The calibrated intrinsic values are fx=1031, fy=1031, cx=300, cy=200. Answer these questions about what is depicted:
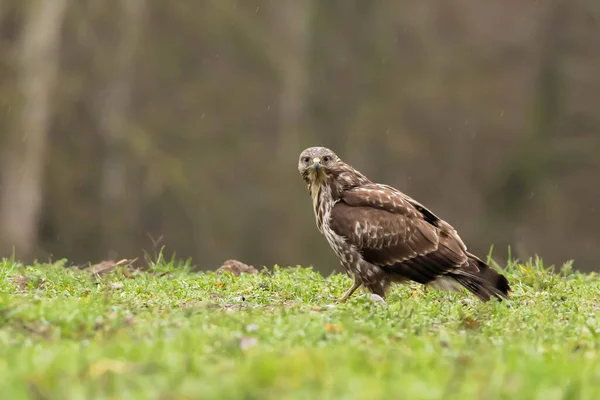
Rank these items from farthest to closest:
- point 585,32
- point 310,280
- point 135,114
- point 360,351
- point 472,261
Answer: point 135,114, point 585,32, point 310,280, point 472,261, point 360,351

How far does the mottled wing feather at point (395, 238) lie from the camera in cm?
893

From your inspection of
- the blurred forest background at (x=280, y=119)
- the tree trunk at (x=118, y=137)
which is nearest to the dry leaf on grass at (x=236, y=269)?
the blurred forest background at (x=280, y=119)

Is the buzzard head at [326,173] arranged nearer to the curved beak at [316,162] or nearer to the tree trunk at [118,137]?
the curved beak at [316,162]

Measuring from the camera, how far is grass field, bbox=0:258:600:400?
14.8 ft

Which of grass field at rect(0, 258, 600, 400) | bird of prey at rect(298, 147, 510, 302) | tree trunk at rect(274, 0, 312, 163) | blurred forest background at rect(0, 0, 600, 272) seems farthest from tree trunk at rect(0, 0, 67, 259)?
bird of prey at rect(298, 147, 510, 302)

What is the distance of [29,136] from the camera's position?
71.1ft

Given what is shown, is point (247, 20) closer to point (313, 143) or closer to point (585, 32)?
point (313, 143)

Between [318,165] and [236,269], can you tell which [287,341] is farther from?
[236,269]

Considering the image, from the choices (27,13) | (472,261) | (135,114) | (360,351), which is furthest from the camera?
(135,114)

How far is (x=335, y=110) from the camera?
84.0 ft

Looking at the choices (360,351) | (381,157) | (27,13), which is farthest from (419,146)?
(360,351)

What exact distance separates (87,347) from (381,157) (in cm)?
1971

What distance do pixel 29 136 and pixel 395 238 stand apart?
565 inches

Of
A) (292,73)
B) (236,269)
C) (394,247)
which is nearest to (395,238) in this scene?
(394,247)
